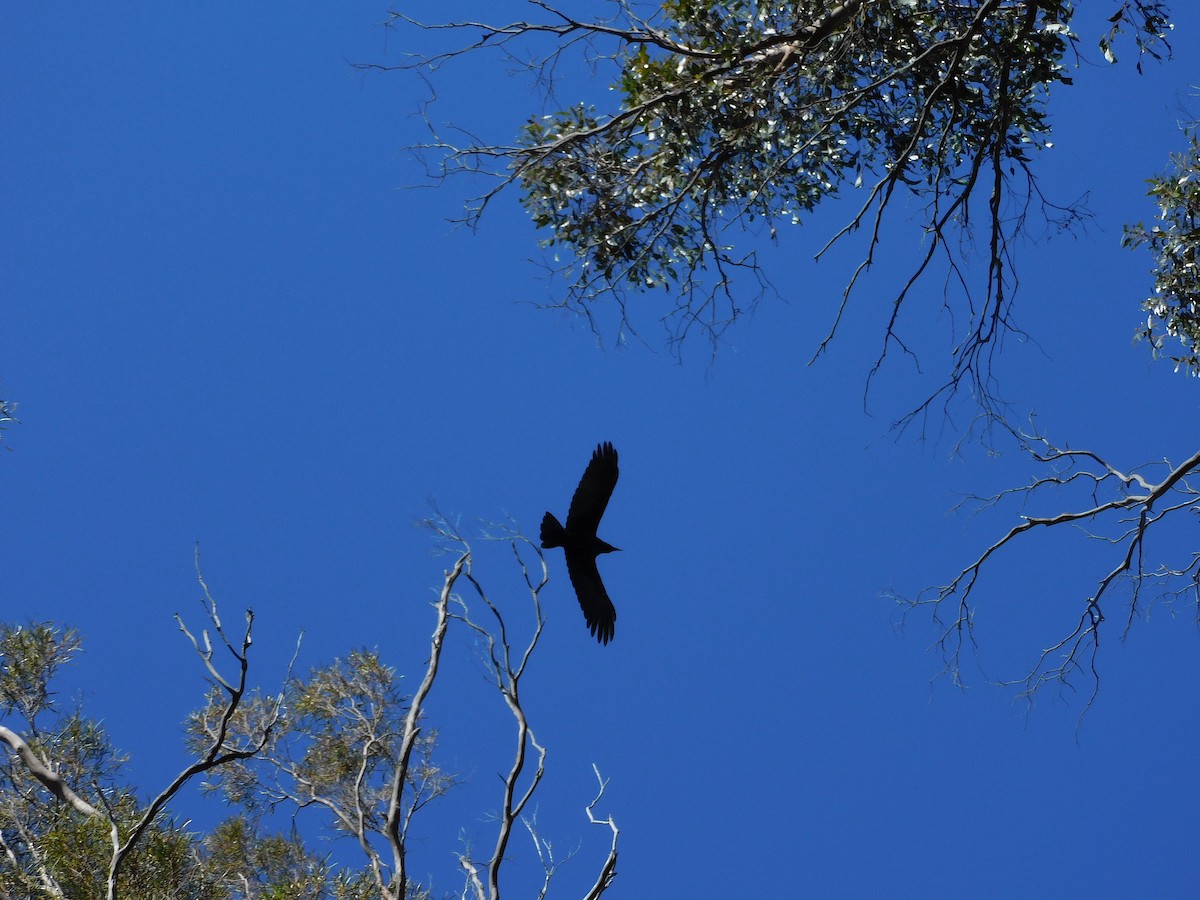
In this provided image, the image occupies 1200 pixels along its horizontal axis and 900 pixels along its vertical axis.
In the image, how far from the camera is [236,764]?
915cm

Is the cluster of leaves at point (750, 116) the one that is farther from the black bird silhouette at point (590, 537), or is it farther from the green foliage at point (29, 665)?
the green foliage at point (29, 665)

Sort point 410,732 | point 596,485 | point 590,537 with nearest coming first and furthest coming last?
point 410,732
point 596,485
point 590,537

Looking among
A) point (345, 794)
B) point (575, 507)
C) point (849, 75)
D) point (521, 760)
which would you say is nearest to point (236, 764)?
point (345, 794)

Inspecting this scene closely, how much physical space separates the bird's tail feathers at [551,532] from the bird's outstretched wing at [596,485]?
0.61ft

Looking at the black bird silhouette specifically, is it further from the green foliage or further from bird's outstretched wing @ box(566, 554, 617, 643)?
the green foliage

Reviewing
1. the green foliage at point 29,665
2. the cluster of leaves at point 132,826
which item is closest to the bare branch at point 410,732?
the cluster of leaves at point 132,826

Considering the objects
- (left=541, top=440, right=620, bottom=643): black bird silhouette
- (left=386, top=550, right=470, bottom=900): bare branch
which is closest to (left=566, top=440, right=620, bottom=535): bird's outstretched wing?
(left=541, top=440, right=620, bottom=643): black bird silhouette

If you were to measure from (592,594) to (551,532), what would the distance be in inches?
18.7

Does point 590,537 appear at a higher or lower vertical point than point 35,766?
higher

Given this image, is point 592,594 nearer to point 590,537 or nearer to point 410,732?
point 590,537

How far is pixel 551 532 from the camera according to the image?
706 centimetres

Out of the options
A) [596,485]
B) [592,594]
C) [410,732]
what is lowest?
[410,732]

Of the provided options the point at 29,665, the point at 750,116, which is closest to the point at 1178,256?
the point at 750,116

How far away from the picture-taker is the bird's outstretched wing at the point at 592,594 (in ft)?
22.9
